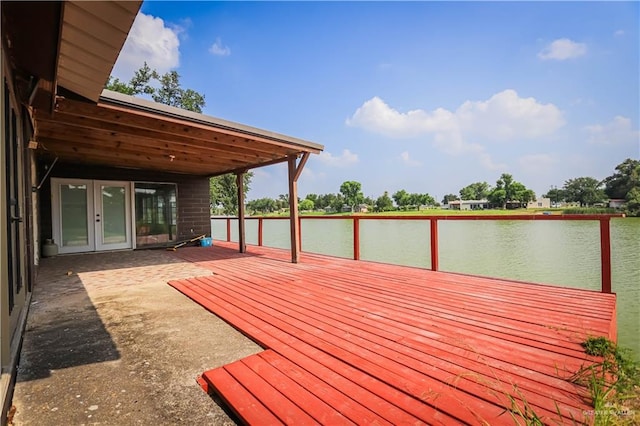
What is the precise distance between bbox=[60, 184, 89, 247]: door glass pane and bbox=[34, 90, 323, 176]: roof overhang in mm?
810

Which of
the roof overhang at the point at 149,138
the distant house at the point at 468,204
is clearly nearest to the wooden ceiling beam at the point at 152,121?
the roof overhang at the point at 149,138

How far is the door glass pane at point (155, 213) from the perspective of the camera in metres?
7.64

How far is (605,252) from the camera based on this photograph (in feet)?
9.99

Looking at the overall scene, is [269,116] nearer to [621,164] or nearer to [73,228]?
[73,228]

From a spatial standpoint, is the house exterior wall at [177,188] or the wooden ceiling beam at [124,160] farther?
the house exterior wall at [177,188]

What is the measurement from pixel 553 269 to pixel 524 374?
392cm

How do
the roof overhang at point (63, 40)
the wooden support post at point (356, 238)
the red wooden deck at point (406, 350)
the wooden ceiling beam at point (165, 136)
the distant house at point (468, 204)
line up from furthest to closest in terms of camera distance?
the distant house at point (468, 204) < the wooden support post at point (356, 238) < the wooden ceiling beam at point (165, 136) < the roof overhang at point (63, 40) < the red wooden deck at point (406, 350)

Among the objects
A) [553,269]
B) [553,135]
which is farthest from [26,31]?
[553,135]

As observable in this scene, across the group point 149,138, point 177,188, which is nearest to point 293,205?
point 149,138

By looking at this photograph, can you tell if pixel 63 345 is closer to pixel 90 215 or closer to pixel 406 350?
pixel 406 350

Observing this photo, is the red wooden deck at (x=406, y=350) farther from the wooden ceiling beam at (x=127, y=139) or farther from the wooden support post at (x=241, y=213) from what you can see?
the wooden support post at (x=241, y=213)

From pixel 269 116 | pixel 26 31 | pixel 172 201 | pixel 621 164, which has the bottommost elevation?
pixel 172 201

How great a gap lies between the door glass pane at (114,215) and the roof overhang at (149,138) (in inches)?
31.5

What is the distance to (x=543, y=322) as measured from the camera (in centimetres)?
232
